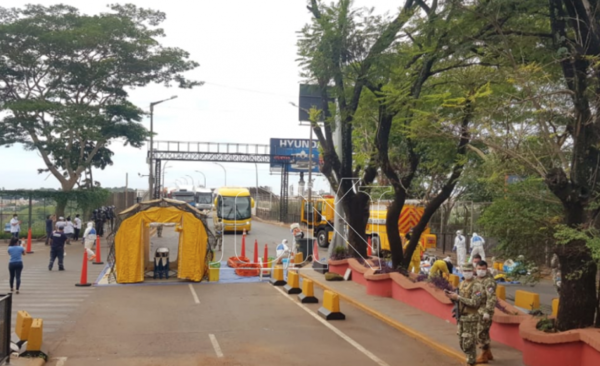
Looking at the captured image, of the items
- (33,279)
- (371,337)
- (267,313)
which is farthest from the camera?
(33,279)

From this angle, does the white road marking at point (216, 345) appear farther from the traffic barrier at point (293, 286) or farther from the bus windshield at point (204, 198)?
the bus windshield at point (204, 198)

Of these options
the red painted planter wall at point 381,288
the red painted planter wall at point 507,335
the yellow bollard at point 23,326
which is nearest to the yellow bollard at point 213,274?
the red painted planter wall at point 381,288

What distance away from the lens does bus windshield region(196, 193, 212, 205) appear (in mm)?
58281

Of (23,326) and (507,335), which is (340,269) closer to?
(507,335)

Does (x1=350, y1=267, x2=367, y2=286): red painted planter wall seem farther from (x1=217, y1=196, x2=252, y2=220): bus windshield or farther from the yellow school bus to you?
(x1=217, y1=196, x2=252, y2=220): bus windshield

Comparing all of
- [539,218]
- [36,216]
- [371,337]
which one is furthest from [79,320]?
[36,216]

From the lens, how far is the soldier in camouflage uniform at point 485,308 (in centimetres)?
898

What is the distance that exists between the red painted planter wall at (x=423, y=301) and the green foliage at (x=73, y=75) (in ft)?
80.0

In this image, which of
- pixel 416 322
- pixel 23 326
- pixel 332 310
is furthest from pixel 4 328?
pixel 416 322

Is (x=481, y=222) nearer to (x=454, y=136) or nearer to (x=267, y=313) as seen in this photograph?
(x=454, y=136)

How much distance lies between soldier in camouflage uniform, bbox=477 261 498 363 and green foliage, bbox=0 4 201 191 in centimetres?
2913

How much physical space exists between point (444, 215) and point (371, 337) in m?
20.5

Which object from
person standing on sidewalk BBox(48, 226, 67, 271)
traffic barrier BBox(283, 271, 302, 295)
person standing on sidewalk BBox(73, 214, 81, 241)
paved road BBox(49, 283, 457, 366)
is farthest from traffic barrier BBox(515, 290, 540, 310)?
person standing on sidewalk BBox(73, 214, 81, 241)

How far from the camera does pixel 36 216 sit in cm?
3534
